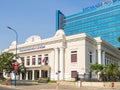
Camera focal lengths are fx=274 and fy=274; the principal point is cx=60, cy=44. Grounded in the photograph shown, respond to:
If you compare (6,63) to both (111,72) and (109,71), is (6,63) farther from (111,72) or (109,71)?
(111,72)

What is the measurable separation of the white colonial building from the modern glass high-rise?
136 feet

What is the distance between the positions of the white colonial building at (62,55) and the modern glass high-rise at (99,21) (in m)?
41.5

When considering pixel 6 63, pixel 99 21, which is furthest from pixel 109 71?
pixel 99 21

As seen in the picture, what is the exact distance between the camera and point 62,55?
226ft

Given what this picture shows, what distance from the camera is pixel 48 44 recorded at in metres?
72.5

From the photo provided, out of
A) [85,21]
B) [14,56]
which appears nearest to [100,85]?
[14,56]

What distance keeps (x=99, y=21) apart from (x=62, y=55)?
62.2 metres

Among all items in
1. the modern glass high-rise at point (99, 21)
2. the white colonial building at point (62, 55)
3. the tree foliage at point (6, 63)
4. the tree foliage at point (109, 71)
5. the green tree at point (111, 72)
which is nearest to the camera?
the tree foliage at point (6, 63)

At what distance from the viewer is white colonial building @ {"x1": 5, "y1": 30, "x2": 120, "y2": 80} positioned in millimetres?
66125

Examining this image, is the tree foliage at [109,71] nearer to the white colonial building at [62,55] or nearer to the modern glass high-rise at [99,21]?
the white colonial building at [62,55]

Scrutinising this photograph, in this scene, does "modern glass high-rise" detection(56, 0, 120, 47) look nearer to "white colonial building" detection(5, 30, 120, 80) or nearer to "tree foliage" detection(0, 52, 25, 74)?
"white colonial building" detection(5, 30, 120, 80)

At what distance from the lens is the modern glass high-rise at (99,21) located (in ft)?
393

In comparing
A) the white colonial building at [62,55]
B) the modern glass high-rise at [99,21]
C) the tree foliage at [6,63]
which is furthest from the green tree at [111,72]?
the modern glass high-rise at [99,21]

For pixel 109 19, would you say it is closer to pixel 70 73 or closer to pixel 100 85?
pixel 70 73
